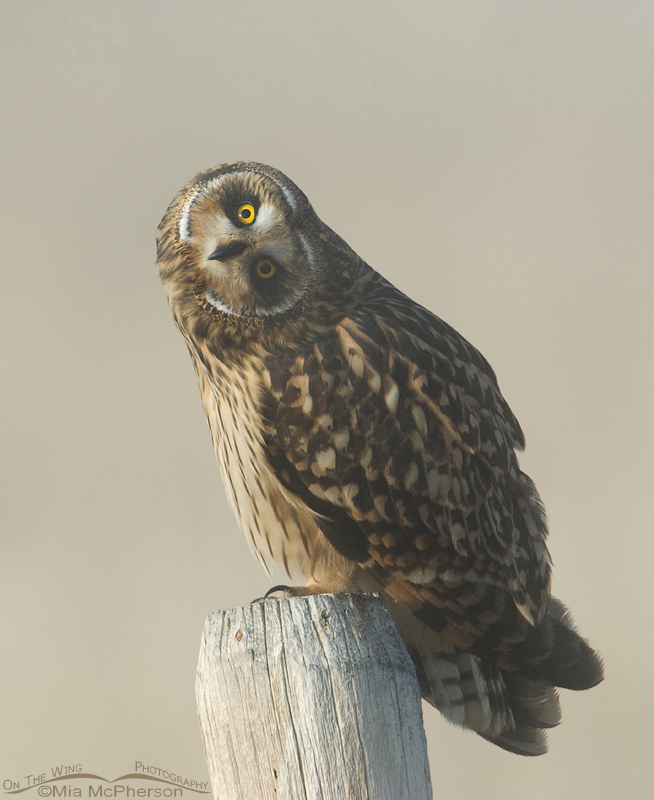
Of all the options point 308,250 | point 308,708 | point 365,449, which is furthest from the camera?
point 308,250

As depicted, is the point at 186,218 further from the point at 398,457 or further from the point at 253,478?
the point at 398,457

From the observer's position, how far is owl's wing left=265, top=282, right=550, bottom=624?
1.97 metres

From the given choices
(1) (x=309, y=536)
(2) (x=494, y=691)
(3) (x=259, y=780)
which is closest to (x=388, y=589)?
(1) (x=309, y=536)

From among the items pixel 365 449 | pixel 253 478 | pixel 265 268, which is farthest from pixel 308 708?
pixel 265 268

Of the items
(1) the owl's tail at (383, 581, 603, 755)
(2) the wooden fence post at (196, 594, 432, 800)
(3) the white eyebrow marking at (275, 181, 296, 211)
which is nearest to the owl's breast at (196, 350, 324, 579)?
(1) the owl's tail at (383, 581, 603, 755)

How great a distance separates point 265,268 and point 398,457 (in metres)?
0.57

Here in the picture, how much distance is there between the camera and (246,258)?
6.56 feet

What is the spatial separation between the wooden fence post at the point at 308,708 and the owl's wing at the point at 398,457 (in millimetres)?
498

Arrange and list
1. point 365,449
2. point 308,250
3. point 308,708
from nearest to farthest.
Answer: point 308,708
point 365,449
point 308,250

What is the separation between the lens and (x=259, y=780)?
1409 mm

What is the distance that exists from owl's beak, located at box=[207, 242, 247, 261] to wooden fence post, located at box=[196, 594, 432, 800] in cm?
88

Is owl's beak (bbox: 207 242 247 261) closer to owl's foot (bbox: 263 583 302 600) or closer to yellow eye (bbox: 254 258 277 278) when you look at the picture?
yellow eye (bbox: 254 258 277 278)

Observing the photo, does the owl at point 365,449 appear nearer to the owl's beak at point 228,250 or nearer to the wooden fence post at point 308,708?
the owl's beak at point 228,250

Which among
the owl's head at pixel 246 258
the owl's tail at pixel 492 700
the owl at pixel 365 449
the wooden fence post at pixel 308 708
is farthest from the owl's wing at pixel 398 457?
the wooden fence post at pixel 308 708
